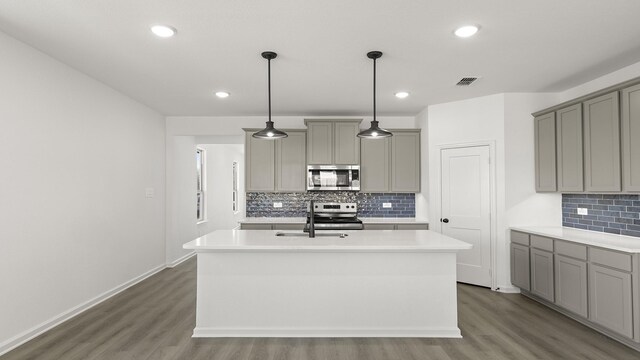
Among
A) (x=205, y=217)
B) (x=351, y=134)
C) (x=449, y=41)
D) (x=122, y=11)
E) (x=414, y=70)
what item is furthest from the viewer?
(x=205, y=217)

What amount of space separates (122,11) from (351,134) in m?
3.49

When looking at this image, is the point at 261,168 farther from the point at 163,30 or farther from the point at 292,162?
the point at 163,30

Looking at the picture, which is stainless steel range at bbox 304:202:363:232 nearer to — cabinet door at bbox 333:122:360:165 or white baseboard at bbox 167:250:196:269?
cabinet door at bbox 333:122:360:165

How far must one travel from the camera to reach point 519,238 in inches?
165

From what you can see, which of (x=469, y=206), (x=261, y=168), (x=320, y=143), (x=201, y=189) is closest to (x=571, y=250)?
(x=469, y=206)

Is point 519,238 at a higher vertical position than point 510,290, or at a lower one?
higher

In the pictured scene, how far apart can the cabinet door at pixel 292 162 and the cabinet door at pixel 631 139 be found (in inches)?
150

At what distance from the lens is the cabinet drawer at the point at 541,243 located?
368 cm

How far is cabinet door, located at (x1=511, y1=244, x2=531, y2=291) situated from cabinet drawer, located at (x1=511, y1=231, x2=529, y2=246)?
0.05 metres

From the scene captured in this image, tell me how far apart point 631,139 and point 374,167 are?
304 cm

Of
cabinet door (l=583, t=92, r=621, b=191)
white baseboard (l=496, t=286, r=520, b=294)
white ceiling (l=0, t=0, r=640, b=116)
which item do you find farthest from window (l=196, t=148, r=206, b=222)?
cabinet door (l=583, t=92, r=621, b=191)

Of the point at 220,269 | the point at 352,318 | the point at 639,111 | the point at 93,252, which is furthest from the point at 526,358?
the point at 93,252

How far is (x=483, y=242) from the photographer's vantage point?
4.61 metres

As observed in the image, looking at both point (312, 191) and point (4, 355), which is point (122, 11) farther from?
point (312, 191)
